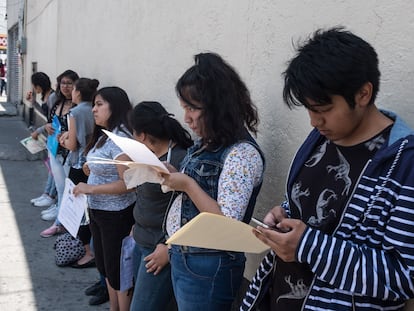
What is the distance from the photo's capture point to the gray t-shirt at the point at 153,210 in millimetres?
2604

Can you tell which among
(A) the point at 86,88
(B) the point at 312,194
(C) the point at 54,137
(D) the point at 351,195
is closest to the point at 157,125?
(B) the point at 312,194

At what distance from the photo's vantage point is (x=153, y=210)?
2627 millimetres

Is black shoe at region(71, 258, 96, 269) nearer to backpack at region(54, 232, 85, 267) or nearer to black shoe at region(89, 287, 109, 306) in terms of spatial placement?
backpack at region(54, 232, 85, 267)

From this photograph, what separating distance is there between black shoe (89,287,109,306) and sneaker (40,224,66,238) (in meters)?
1.55

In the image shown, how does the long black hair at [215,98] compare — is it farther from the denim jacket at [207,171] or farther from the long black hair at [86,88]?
the long black hair at [86,88]

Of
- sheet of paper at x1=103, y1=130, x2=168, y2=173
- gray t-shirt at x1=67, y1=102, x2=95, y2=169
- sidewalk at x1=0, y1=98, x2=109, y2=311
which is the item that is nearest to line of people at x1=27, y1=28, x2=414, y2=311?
sheet of paper at x1=103, y1=130, x2=168, y2=173

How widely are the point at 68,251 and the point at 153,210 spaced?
2.22 meters

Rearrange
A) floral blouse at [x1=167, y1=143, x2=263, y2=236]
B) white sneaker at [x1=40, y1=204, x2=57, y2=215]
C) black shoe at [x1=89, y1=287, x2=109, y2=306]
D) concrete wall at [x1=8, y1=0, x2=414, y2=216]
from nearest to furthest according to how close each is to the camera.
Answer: concrete wall at [x1=8, y1=0, x2=414, y2=216], floral blouse at [x1=167, y1=143, x2=263, y2=236], black shoe at [x1=89, y1=287, x2=109, y2=306], white sneaker at [x1=40, y1=204, x2=57, y2=215]

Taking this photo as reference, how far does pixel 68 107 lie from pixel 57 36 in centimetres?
381

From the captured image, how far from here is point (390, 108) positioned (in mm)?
1796

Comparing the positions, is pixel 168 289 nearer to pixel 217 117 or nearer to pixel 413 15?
pixel 217 117

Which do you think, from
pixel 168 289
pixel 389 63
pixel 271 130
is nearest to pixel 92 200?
pixel 168 289

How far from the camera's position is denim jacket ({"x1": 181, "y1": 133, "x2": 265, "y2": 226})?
2027 millimetres

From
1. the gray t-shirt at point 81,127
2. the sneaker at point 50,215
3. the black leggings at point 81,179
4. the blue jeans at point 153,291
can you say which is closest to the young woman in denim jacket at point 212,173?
the blue jeans at point 153,291
